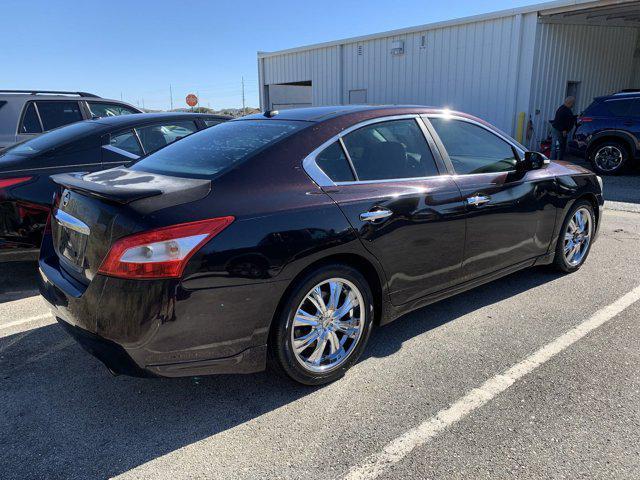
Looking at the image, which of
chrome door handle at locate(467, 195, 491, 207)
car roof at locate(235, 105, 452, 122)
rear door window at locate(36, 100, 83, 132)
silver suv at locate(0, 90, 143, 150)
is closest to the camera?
car roof at locate(235, 105, 452, 122)

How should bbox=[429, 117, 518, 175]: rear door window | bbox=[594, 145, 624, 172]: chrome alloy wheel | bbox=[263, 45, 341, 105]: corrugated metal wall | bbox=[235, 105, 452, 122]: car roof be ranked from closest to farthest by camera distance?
bbox=[235, 105, 452, 122]: car roof < bbox=[429, 117, 518, 175]: rear door window < bbox=[594, 145, 624, 172]: chrome alloy wheel < bbox=[263, 45, 341, 105]: corrugated metal wall

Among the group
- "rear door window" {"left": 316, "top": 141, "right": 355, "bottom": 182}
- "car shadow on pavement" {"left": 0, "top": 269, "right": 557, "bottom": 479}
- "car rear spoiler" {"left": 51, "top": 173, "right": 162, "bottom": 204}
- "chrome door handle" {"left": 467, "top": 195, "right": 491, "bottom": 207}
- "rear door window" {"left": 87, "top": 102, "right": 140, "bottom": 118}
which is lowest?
"car shadow on pavement" {"left": 0, "top": 269, "right": 557, "bottom": 479}

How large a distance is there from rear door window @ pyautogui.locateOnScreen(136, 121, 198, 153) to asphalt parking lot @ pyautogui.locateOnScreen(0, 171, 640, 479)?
2191 mm

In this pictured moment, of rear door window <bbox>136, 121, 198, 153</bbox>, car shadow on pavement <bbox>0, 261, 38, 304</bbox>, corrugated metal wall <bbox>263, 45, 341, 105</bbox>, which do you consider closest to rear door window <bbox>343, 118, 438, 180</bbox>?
rear door window <bbox>136, 121, 198, 153</bbox>

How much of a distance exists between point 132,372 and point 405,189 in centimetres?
187

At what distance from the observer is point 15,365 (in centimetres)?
324

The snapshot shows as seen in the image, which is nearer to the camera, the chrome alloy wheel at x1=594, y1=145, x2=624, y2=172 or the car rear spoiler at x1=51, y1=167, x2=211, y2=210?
the car rear spoiler at x1=51, y1=167, x2=211, y2=210

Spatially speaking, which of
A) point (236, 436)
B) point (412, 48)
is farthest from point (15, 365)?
point (412, 48)

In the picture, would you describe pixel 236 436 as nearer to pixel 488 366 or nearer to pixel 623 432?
pixel 488 366

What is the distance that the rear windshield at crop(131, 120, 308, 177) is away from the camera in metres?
2.84

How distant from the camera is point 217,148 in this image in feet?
10.2

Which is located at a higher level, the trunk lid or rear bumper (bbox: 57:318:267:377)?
the trunk lid

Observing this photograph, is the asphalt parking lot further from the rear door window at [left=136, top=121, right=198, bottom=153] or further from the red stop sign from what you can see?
the red stop sign

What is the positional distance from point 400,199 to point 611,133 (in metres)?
10.2
